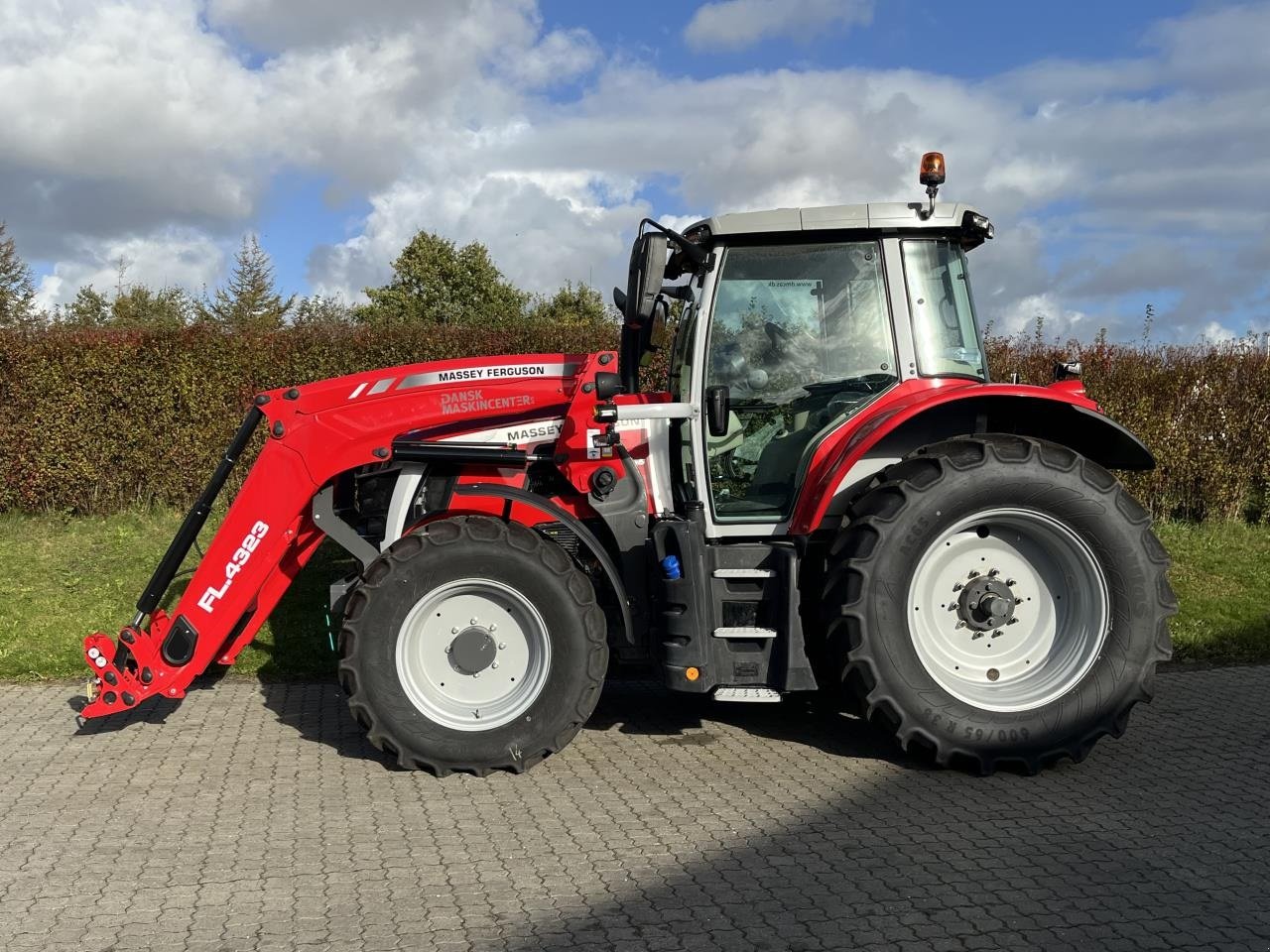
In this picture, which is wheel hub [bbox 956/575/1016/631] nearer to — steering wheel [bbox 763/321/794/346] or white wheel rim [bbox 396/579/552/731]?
steering wheel [bbox 763/321/794/346]

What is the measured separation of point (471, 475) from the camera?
540 cm

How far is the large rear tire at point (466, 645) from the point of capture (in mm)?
4887

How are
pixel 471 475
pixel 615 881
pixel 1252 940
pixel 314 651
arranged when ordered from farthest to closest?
pixel 314 651 < pixel 471 475 < pixel 615 881 < pixel 1252 940

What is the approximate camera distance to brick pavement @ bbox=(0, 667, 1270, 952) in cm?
350

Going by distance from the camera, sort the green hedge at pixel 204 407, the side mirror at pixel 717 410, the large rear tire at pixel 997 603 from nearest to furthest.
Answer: the large rear tire at pixel 997 603
the side mirror at pixel 717 410
the green hedge at pixel 204 407

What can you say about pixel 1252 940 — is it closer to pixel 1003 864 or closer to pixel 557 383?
pixel 1003 864

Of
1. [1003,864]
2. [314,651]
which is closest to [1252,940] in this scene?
[1003,864]

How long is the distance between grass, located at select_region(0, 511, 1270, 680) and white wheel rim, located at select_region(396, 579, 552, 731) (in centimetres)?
212

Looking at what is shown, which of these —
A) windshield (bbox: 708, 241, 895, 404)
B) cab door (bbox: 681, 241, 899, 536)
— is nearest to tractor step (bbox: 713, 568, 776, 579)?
cab door (bbox: 681, 241, 899, 536)

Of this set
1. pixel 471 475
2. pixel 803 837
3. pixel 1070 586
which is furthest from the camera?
pixel 471 475

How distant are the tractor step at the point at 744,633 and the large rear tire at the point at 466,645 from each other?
50 cm

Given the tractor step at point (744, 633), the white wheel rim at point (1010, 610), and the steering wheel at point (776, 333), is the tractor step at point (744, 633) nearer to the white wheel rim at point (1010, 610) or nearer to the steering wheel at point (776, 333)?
the white wheel rim at point (1010, 610)

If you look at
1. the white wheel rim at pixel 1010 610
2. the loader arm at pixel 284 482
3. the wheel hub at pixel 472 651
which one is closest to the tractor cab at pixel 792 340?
the loader arm at pixel 284 482

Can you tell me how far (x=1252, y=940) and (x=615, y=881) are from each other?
6.19 feet
